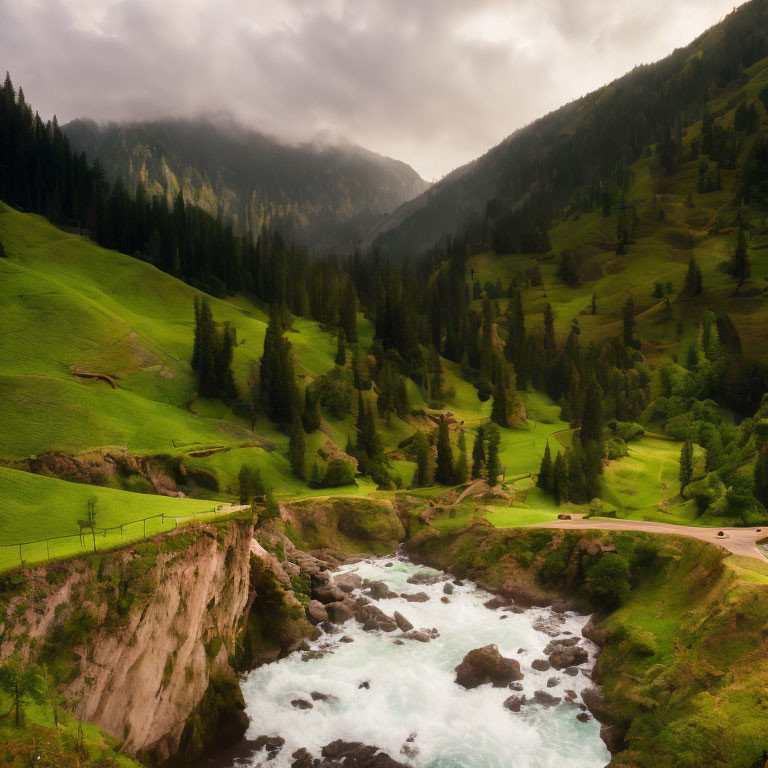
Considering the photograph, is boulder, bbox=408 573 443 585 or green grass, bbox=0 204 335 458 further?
green grass, bbox=0 204 335 458

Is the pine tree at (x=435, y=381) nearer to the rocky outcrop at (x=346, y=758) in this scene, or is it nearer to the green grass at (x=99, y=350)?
the green grass at (x=99, y=350)

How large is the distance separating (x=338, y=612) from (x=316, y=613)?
65.1 inches

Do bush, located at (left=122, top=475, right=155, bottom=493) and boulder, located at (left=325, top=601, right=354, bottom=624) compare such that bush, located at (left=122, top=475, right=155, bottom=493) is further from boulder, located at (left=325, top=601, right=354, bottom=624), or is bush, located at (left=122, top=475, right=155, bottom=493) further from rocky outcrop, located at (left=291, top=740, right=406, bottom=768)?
rocky outcrop, located at (left=291, top=740, right=406, bottom=768)

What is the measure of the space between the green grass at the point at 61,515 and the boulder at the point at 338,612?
14.1m

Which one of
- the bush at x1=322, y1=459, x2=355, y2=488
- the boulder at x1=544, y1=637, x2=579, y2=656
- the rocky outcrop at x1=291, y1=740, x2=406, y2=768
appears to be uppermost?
the bush at x1=322, y1=459, x2=355, y2=488

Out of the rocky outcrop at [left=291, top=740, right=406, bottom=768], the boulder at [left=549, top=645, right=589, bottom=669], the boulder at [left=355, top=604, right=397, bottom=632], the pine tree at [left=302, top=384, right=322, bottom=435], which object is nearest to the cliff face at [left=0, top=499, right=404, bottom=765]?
the rocky outcrop at [left=291, top=740, right=406, bottom=768]

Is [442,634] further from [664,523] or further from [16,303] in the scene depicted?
[16,303]

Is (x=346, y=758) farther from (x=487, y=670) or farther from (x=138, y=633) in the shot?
(x=138, y=633)

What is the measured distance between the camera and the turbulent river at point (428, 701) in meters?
25.2

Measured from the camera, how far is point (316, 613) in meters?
38.1

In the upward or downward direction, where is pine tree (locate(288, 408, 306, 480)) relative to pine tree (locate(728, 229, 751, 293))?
downward

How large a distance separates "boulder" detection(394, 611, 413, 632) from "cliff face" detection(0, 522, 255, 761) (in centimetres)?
1327

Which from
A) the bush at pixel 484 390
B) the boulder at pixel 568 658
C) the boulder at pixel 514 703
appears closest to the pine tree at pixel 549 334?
the bush at pixel 484 390

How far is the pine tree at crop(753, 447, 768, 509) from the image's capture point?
4566cm
